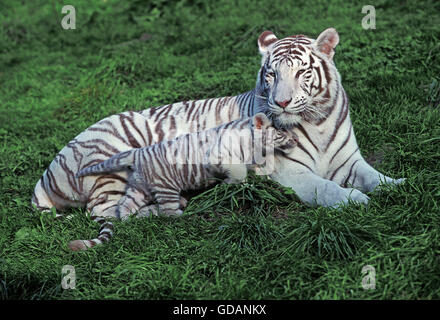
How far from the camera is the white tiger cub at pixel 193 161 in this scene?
13.2 feet

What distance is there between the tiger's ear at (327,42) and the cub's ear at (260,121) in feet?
2.27

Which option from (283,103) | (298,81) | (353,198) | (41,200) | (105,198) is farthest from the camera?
(41,200)

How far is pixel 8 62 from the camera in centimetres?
852

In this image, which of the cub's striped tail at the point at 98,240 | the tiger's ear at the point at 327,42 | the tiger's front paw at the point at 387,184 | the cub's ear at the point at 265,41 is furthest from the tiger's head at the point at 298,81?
the cub's striped tail at the point at 98,240

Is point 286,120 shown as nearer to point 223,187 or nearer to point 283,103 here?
point 283,103

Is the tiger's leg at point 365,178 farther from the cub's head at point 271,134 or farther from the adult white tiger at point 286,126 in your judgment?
the cub's head at point 271,134

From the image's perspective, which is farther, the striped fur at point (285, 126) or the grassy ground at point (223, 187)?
the striped fur at point (285, 126)

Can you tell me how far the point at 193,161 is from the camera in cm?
411

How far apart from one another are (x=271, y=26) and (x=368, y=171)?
12.4ft

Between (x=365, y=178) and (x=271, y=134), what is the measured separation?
76 centimetres

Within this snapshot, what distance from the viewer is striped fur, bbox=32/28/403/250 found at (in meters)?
3.92

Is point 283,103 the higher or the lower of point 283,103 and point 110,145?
the higher

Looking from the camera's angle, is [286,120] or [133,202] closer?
[286,120]

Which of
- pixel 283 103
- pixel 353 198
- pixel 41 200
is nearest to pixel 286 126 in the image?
pixel 283 103
